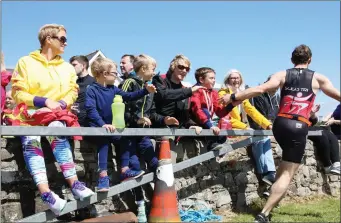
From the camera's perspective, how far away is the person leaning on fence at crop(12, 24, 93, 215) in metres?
4.51

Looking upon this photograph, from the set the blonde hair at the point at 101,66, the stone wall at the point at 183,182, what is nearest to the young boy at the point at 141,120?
the stone wall at the point at 183,182

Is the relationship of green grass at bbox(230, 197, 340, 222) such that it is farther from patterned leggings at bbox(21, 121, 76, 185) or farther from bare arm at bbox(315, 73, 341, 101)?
patterned leggings at bbox(21, 121, 76, 185)

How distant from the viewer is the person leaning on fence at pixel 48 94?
4.51m

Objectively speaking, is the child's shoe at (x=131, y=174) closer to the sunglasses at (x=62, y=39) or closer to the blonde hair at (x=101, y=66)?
the blonde hair at (x=101, y=66)

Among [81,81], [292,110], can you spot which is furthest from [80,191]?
[292,110]

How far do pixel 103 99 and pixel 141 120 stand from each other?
2.01ft

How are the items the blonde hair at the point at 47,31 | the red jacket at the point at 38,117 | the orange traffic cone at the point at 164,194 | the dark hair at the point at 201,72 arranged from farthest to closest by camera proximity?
1. the dark hair at the point at 201,72
2. the orange traffic cone at the point at 164,194
3. the blonde hair at the point at 47,31
4. the red jacket at the point at 38,117

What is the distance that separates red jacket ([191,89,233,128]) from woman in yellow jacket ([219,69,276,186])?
67cm

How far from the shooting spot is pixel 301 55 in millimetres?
5645

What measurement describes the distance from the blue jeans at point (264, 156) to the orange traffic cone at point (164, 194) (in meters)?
2.41

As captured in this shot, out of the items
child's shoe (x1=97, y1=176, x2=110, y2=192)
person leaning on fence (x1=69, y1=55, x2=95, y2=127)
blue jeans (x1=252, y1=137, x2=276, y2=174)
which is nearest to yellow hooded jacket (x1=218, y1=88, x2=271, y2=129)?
blue jeans (x1=252, y1=137, x2=276, y2=174)

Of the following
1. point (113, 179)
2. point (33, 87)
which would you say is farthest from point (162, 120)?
point (33, 87)

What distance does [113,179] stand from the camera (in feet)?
18.6

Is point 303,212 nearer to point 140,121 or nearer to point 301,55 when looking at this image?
point 301,55
